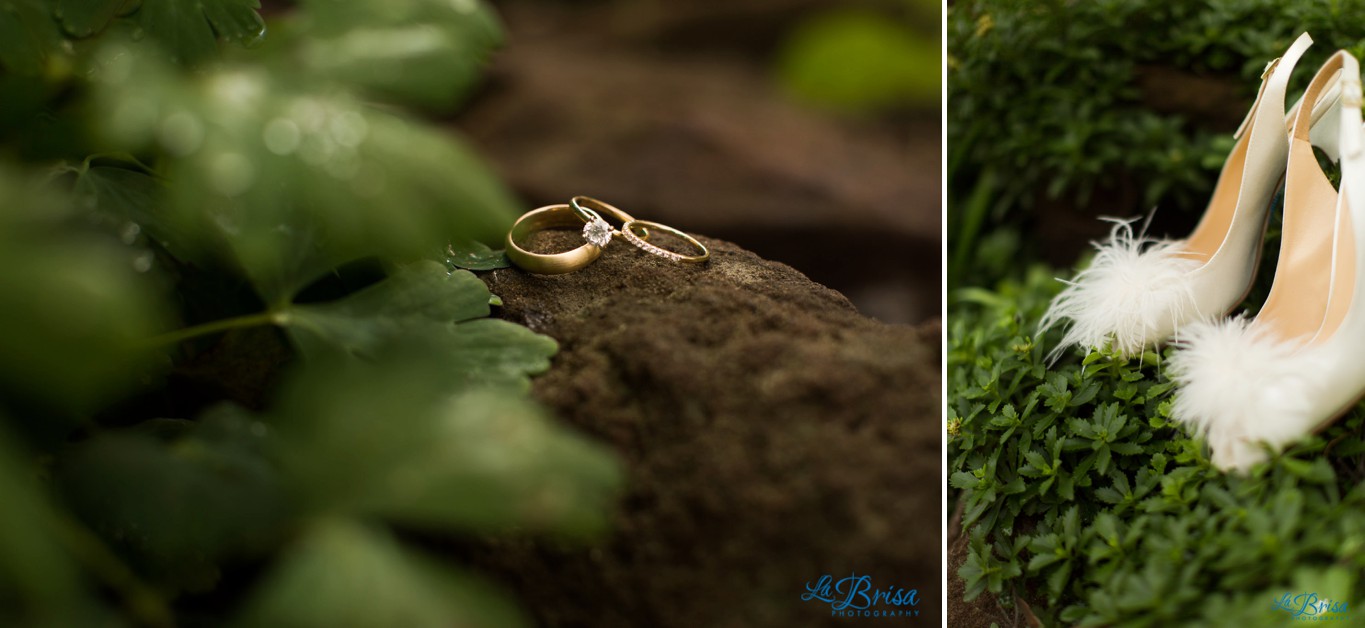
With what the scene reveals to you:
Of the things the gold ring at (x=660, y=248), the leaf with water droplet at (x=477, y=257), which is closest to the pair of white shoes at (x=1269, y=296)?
the gold ring at (x=660, y=248)

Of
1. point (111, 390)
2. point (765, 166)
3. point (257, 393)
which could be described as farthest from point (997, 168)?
point (111, 390)

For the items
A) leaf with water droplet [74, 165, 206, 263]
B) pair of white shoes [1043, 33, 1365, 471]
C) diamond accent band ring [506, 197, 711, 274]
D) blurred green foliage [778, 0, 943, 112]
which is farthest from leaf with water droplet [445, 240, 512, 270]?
Result: blurred green foliage [778, 0, 943, 112]

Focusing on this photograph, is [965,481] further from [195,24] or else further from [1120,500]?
[195,24]

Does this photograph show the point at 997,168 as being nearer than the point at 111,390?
No

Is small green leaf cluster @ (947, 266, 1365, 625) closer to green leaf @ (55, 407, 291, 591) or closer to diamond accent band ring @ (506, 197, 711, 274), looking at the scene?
diamond accent band ring @ (506, 197, 711, 274)

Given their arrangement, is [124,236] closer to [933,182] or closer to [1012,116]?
[1012,116]

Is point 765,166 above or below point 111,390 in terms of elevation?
below

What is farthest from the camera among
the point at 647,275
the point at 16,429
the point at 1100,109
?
the point at 1100,109

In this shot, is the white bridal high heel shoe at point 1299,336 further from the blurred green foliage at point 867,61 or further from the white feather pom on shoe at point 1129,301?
the blurred green foliage at point 867,61
